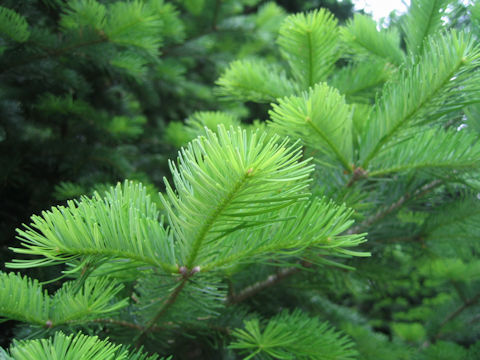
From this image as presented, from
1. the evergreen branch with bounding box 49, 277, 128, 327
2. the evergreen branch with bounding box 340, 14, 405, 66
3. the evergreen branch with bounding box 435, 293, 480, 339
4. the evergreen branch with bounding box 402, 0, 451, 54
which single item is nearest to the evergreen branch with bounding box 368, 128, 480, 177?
the evergreen branch with bounding box 402, 0, 451, 54

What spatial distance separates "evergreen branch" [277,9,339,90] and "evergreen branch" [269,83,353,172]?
0.21m

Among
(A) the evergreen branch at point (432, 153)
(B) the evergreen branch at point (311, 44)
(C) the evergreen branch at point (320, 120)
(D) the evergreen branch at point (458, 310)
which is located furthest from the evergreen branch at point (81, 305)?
(D) the evergreen branch at point (458, 310)

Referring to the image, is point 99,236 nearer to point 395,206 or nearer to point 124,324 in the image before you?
point 124,324

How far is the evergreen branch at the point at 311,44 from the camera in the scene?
85 cm

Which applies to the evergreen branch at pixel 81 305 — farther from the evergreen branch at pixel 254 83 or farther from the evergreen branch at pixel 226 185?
the evergreen branch at pixel 254 83

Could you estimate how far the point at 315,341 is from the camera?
0.71 metres

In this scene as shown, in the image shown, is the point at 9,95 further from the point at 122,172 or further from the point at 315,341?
the point at 315,341

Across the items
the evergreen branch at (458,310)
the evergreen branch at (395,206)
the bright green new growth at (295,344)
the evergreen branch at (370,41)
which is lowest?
the evergreen branch at (458,310)

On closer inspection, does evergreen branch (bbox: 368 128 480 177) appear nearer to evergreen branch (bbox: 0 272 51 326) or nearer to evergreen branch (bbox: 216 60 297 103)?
evergreen branch (bbox: 216 60 297 103)

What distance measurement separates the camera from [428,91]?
0.66 m

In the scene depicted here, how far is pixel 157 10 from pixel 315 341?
140 centimetres

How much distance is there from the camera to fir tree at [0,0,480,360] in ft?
1.59

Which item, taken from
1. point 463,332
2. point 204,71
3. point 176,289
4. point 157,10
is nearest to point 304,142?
point 176,289

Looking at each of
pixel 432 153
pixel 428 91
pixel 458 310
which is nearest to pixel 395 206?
pixel 432 153
